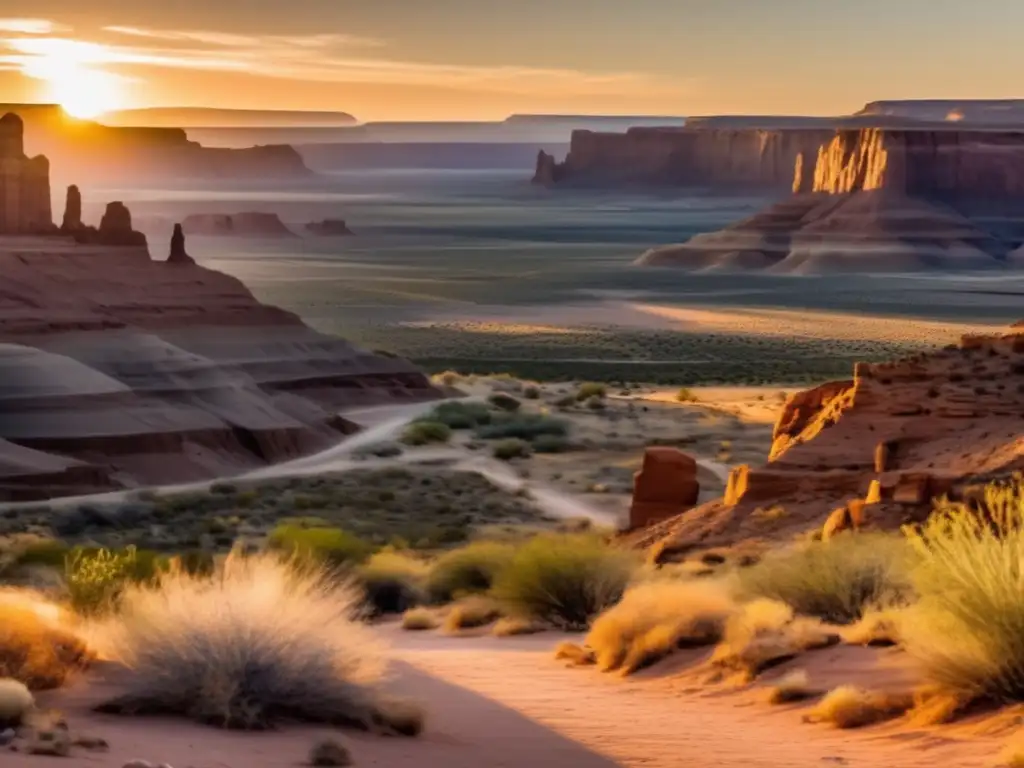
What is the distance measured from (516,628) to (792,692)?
6248 mm

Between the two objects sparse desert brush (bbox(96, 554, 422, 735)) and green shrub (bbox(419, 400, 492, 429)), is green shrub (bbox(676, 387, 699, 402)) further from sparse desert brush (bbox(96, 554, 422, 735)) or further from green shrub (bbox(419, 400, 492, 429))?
sparse desert brush (bbox(96, 554, 422, 735))

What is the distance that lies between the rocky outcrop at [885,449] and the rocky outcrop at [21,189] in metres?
64.6

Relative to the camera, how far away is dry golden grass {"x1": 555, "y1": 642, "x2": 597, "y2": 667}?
17234mm

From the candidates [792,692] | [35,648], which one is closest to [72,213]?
[792,692]

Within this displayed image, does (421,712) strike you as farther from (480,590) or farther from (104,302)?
(104,302)

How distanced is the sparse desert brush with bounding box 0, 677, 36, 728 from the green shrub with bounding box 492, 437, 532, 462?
5041 centimetres

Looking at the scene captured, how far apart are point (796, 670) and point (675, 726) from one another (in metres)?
1.44

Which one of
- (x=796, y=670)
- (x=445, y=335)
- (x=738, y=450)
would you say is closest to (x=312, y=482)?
(x=738, y=450)

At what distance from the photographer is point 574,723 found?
542 inches

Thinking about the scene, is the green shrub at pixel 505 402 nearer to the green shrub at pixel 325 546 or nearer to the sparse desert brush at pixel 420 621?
the green shrub at pixel 325 546

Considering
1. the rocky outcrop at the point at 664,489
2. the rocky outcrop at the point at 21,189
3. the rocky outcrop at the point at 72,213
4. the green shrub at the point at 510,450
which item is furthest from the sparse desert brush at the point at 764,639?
the rocky outcrop at the point at 21,189

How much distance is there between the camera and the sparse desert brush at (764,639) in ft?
49.6

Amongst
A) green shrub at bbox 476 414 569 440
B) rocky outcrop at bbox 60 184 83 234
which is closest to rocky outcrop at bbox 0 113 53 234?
rocky outcrop at bbox 60 184 83 234

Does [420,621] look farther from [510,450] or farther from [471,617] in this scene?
[510,450]
